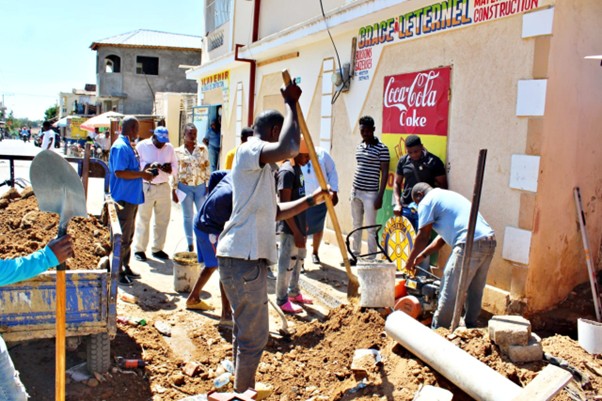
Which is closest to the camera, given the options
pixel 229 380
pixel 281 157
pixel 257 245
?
pixel 281 157

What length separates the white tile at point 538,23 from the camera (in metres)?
5.22

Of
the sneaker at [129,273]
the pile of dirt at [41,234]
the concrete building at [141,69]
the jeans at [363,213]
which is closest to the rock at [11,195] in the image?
the pile of dirt at [41,234]

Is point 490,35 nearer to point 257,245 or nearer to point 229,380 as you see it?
point 257,245

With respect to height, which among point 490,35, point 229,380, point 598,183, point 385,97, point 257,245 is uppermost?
point 490,35

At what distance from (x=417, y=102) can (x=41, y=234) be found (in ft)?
15.3

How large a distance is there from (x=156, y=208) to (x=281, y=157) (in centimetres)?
480

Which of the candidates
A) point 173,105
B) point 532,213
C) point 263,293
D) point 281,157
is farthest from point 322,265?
point 173,105

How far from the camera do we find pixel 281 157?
3.18 meters

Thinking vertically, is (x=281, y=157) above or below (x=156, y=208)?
above

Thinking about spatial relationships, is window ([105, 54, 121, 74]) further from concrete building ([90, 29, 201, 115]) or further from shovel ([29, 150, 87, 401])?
shovel ([29, 150, 87, 401])

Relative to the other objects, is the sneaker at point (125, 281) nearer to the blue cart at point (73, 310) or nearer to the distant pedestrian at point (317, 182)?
the distant pedestrian at point (317, 182)

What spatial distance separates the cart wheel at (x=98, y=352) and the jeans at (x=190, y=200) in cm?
387

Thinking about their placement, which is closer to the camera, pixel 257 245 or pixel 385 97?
pixel 257 245

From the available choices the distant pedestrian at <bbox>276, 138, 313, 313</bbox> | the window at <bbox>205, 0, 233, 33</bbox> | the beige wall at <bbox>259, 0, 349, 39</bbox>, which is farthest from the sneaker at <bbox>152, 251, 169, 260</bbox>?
the window at <bbox>205, 0, 233, 33</bbox>
